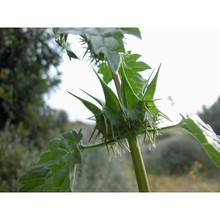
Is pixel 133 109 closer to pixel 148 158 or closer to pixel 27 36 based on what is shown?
pixel 27 36

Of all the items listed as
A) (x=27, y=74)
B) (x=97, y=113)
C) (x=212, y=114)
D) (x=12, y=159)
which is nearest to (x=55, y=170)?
(x=97, y=113)

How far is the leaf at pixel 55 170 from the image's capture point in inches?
14.0

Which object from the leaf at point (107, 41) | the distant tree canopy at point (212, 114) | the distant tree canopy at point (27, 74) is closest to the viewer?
the leaf at point (107, 41)

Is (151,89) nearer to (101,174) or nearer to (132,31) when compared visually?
(132,31)

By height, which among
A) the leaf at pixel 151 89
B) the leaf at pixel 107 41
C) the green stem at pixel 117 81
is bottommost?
the leaf at pixel 151 89

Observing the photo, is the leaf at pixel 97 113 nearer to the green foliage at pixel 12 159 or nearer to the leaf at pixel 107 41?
the leaf at pixel 107 41

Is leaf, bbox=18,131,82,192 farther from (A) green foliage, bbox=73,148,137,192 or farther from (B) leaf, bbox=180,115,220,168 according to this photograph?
(A) green foliage, bbox=73,148,137,192

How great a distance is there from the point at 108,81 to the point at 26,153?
256cm

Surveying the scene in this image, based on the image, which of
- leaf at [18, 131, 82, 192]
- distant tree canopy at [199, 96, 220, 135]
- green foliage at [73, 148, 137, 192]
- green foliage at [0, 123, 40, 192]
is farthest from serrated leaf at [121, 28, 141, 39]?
distant tree canopy at [199, 96, 220, 135]

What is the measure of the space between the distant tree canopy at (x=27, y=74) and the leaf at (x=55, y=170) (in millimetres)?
2784

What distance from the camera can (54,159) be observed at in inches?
14.2

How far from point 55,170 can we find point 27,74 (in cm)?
295

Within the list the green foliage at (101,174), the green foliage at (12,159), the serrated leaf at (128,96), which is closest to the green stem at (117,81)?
the serrated leaf at (128,96)
